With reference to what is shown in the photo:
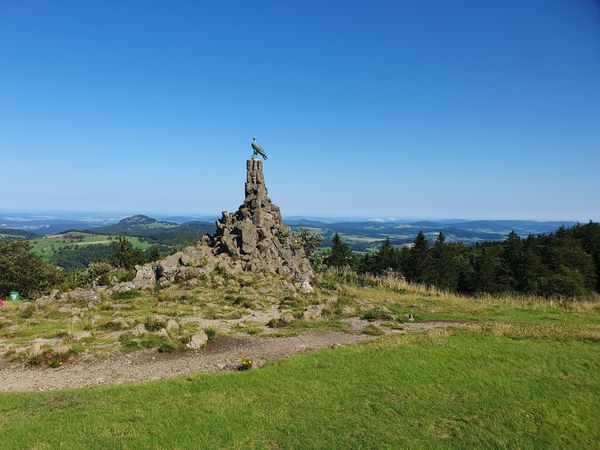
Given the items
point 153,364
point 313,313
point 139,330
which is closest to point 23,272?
point 139,330

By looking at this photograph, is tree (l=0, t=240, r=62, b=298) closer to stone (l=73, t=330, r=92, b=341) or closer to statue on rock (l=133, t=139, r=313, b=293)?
statue on rock (l=133, t=139, r=313, b=293)

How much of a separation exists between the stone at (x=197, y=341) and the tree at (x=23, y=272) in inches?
1131

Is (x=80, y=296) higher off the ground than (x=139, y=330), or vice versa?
(x=139, y=330)

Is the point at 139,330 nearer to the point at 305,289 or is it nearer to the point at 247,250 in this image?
the point at 305,289

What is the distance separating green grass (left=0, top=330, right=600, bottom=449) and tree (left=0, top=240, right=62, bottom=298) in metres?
33.7

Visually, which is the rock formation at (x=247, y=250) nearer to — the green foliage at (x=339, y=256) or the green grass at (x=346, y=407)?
the green grass at (x=346, y=407)

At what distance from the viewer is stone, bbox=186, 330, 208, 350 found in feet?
61.1

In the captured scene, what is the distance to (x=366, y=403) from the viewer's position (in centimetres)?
1173

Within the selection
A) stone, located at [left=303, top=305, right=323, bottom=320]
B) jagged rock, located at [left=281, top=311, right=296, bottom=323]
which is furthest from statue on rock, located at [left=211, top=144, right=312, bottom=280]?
jagged rock, located at [left=281, top=311, right=296, bottom=323]

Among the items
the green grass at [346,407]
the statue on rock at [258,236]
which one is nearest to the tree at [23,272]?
the statue on rock at [258,236]

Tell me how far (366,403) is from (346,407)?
713 mm

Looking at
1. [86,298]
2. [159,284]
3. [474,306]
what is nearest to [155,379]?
[86,298]

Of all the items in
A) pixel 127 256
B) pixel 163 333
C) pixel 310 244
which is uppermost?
pixel 310 244

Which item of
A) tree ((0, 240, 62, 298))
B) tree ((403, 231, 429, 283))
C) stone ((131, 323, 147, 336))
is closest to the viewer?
stone ((131, 323, 147, 336))
